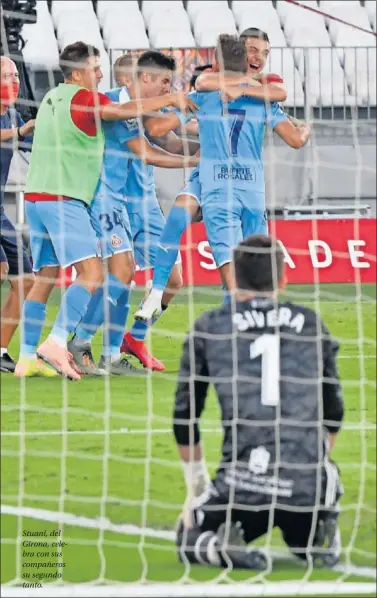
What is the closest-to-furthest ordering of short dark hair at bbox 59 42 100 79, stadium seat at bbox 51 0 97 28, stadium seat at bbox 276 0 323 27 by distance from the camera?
short dark hair at bbox 59 42 100 79 < stadium seat at bbox 51 0 97 28 < stadium seat at bbox 276 0 323 27

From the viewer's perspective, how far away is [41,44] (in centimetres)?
1798

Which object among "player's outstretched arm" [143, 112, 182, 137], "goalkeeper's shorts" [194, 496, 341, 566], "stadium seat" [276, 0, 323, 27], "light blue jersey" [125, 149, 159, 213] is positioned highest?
"stadium seat" [276, 0, 323, 27]

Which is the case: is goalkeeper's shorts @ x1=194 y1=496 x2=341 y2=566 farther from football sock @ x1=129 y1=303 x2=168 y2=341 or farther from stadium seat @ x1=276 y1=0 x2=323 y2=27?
stadium seat @ x1=276 y1=0 x2=323 y2=27

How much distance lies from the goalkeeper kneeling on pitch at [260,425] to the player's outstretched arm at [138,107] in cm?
253

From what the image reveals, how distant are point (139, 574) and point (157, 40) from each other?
47.8 feet

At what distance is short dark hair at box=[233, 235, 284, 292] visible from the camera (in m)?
4.63

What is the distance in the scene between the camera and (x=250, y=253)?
466 cm

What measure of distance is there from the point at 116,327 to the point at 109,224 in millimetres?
577

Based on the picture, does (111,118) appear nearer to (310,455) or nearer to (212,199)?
(212,199)

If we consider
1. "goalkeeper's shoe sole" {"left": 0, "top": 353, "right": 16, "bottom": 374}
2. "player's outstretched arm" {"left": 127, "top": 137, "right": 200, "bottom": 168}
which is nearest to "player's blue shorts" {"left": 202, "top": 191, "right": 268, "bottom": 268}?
"player's outstretched arm" {"left": 127, "top": 137, "right": 200, "bottom": 168}

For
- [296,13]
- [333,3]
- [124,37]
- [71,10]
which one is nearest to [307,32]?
[296,13]

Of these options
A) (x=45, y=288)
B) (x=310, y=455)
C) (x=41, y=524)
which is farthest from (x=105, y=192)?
(x=310, y=455)

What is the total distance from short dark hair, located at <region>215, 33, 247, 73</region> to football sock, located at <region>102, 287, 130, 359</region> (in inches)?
50.2

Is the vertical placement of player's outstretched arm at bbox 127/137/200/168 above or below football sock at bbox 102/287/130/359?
above
